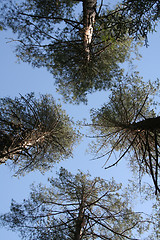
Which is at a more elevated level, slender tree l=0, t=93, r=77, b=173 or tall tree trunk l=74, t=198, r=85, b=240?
slender tree l=0, t=93, r=77, b=173

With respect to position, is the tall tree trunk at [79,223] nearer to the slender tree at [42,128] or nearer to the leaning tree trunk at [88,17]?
the slender tree at [42,128]

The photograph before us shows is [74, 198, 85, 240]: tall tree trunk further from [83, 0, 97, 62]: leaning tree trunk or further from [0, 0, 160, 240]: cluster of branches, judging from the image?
[83, 0, 97, 62]: leaning tree trunk

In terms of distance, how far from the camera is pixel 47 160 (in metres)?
9.43

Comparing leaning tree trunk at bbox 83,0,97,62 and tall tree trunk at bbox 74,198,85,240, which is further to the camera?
leaning tree trunk at bbox 83,0,97,62

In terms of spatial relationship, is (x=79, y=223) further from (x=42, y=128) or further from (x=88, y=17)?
(x=88, y=17)

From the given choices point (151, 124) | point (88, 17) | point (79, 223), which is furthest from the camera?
point (88, 17)

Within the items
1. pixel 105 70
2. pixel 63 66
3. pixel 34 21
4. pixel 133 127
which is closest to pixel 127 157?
pixel 133 127

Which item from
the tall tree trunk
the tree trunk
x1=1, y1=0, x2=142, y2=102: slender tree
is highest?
x1=1, y1=0, x2=142, y2=102: slender tree

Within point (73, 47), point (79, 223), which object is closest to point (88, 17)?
point (73, 47)

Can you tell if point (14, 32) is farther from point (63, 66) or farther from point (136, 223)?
point (136, 223)

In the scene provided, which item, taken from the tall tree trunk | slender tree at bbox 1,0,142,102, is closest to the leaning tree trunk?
slender tree at bbox 1,0,142,102

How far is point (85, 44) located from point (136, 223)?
6558mm

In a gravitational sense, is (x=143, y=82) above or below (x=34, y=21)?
below

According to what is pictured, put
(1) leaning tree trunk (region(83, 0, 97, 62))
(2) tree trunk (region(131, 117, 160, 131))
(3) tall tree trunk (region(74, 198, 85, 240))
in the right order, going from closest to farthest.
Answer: (2) tree trunk (region(131, 117, 160, 131)), (3) tall tree trunk (region(74, 198, 85, 240)), (1) leaning tree trunk (region(83, 0, 97, 62))
